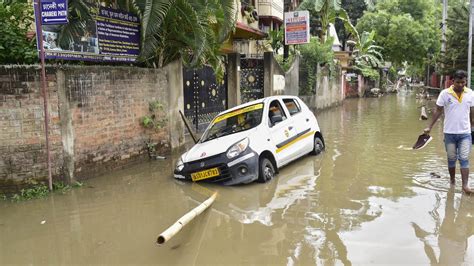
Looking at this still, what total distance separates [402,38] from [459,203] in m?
38.3

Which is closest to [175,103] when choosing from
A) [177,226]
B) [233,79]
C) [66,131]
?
[66,131]

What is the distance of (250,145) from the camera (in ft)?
26.0

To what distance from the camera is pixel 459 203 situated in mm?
6562

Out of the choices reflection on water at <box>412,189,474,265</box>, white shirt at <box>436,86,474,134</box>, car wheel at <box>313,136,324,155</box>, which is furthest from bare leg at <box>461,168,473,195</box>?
car wheel at <box>313,136,324,155</box>

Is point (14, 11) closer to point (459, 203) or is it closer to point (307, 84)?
point (459, 203)

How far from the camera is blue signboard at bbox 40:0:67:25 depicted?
23.6 ft

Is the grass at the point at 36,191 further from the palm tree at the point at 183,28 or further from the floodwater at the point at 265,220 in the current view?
the palm tree at the point at 183,28

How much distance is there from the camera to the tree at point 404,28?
41781mm

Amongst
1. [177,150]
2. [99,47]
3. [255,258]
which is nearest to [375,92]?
[177,150]

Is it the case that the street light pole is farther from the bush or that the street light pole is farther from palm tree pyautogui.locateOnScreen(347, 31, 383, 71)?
palm tree pyautogui.locateOnScreen(347, 31, 383, 71)

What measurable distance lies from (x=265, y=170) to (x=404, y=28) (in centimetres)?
3767

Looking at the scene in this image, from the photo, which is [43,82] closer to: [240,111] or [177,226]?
[240,111]

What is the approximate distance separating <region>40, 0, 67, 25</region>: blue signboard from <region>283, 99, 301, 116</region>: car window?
4756 mm

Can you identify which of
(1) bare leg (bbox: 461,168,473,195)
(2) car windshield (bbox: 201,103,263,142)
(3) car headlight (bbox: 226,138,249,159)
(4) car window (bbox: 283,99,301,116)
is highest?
(4) car window (bbox: 283,99,301,116)
